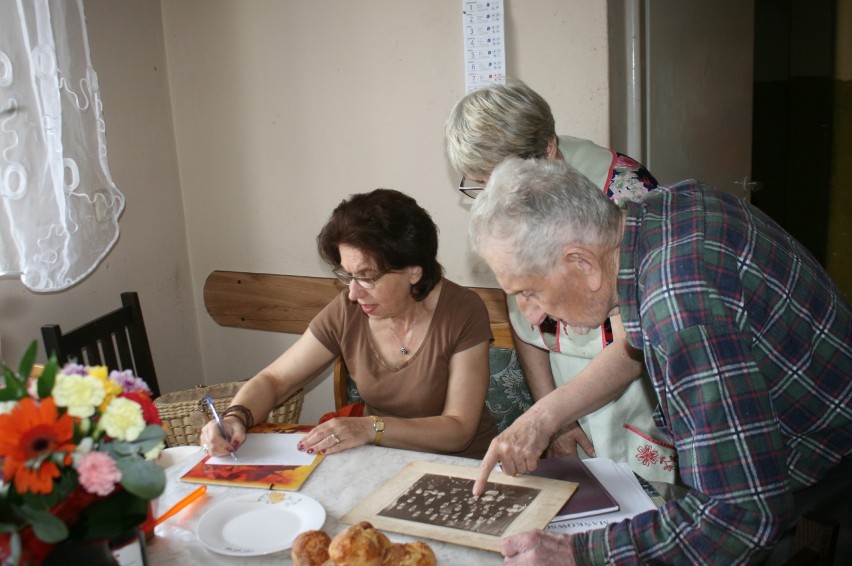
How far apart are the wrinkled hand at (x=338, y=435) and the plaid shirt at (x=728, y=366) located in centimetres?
65

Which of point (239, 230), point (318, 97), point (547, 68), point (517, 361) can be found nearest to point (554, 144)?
point (517, 361)

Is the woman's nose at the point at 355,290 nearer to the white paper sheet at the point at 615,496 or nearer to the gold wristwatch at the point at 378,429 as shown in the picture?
the gold wristwatch at the point at 378,429

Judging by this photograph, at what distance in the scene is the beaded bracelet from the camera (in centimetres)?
177

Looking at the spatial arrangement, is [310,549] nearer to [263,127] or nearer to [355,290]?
[355,290]

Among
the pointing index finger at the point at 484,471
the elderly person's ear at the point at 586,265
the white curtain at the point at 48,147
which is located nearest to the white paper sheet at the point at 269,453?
the pointing index finger at the point at 484,471

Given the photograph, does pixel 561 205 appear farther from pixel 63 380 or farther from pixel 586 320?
pixel 63 380

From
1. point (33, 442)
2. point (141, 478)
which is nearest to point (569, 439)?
point (141, 478)

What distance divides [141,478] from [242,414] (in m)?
0.87

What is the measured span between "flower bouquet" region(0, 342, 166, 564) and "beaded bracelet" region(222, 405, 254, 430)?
76 cm

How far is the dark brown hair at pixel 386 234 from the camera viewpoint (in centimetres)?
190

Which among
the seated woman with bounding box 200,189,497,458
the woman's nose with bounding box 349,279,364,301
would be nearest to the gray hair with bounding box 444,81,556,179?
the seated woman with bounding box 200,189,497,458

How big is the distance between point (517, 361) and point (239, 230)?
5.42 feet

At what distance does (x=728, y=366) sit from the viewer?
0.96 metres

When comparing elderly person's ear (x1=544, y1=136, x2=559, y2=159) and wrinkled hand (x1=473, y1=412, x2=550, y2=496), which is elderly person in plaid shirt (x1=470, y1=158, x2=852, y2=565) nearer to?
wrinkled hand (x1=473, y1=412, x2=550, y2=496)
